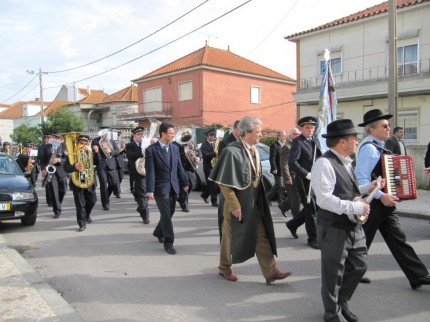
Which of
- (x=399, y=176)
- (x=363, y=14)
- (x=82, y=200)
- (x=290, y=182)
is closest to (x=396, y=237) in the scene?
(x=399, y=176)

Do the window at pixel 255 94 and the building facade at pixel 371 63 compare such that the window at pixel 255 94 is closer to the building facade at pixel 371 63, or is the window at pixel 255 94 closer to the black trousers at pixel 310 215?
the building facade at pixel 371 63

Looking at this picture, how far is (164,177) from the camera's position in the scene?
21.2 ft

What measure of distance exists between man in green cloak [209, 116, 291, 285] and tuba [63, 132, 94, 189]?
4094mm

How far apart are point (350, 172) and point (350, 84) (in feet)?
55.9

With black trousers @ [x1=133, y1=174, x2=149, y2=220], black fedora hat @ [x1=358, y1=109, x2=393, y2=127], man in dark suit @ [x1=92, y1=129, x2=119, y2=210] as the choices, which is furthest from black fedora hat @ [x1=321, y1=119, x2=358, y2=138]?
man in dark suit @ [x1=92, y1=129, x2=119, y2=210]

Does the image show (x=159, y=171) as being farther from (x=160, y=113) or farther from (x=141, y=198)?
(x=160, y=113)

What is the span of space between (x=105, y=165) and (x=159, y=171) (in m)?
4.80

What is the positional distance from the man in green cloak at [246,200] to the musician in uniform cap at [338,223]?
3.58 ft

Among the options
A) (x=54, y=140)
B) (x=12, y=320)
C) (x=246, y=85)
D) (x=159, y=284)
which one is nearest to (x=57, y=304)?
(x=12, y=320)

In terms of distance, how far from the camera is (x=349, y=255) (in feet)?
12.3

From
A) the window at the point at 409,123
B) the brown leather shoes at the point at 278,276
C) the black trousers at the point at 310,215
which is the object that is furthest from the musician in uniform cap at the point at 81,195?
the window at the point at 409,123

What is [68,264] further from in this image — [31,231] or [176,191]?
[31,231]

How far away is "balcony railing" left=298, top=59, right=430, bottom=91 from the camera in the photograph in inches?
697

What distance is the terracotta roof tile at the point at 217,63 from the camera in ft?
108
